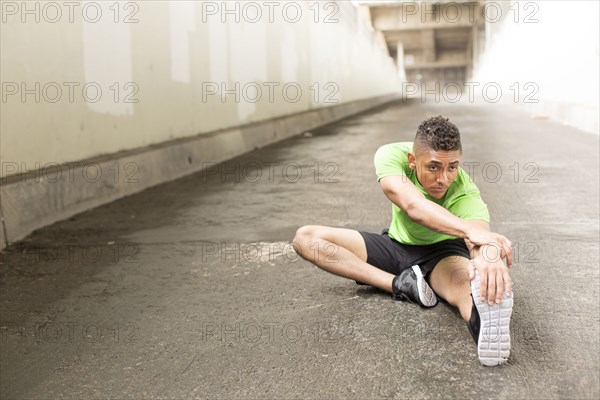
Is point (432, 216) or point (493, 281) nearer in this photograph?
point (493, 281)

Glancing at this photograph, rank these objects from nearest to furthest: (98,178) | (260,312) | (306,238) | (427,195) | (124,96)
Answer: (427,195) < (260,312) < (306,238) < (98,178) < (124,96)

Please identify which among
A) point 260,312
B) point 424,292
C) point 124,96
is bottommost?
point 260,312

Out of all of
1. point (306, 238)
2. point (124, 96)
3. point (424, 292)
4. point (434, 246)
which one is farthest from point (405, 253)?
point (124, 96)

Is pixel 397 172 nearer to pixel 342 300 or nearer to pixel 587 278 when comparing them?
pixel 342 300

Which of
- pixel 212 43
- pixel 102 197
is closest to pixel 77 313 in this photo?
pixel 102 197

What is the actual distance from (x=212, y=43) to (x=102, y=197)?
3.78 m

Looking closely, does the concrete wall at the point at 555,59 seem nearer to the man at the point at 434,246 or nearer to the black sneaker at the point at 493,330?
the man at the point at 434,246

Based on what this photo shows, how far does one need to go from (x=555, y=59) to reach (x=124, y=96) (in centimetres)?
1139

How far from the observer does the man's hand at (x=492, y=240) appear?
2.57 m

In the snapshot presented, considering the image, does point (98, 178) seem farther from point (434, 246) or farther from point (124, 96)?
point (434, 246)

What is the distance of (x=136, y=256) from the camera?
4395 millimetres

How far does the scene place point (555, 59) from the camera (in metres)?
14.9

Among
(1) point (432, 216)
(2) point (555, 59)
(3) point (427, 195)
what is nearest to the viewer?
(1) point (432, 216)

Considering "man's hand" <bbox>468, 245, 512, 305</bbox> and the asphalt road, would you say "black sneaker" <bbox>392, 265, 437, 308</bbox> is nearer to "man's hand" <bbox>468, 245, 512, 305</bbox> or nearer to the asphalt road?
the asphalt road
